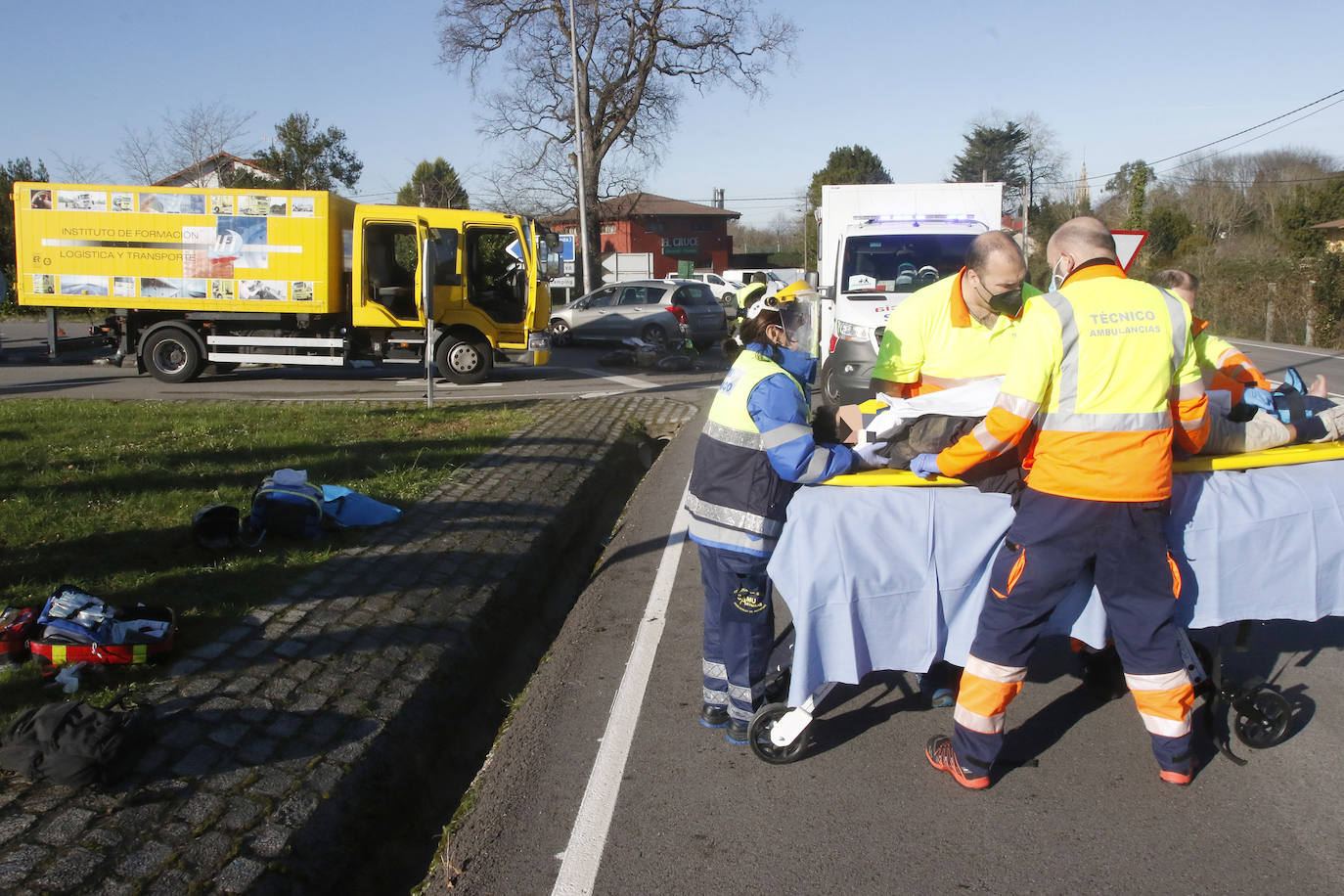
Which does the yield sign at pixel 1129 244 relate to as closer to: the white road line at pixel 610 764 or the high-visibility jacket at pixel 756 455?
the white road line at pixel 610 764

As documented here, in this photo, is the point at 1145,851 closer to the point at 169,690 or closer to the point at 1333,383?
the point at 169,690

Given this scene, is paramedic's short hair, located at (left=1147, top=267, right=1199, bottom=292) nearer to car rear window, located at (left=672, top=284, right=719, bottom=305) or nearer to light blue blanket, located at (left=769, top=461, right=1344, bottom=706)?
light blue blanket, located at (left=769, top=461, right=1344, bottom=706)

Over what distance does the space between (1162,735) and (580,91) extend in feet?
109

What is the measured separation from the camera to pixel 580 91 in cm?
3369

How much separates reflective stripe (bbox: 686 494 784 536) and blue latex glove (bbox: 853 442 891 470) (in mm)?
408

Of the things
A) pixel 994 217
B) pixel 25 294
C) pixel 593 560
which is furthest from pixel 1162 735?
pixel 25 294

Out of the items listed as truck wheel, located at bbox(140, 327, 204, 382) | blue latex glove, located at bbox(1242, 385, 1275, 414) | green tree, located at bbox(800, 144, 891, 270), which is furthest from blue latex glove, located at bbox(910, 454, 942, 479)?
green tree, located at bbox(800, 144, 891, 270)

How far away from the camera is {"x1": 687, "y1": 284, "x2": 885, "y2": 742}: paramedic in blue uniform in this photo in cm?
376

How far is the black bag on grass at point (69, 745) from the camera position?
11.5 ft

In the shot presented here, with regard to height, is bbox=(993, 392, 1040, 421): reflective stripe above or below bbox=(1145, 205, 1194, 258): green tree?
below

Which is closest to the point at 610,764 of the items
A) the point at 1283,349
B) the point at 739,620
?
the point at 739,620

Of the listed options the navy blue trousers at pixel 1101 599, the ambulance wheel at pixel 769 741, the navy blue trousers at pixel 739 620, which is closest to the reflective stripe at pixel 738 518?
the navy blue trousers at pixel 739 620

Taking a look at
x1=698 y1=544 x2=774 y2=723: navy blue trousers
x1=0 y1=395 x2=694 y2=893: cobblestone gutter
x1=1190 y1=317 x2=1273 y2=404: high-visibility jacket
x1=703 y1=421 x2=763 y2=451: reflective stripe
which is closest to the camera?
x1=0 y1=395 x2=694 y2=893: cobblestone gutter

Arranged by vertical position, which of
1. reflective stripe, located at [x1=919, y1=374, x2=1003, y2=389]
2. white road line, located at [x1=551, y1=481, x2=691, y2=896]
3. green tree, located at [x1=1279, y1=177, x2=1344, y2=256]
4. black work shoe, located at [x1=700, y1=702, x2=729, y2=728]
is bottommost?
white road line, located at [x1=551, y1=481, x2=691, y2=896]
